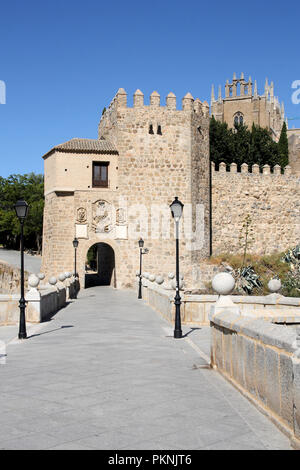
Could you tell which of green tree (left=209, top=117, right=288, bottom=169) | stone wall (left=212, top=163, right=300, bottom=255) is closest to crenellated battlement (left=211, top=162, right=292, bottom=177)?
stone wall (left=212, top=163, right=300, bottom=255)

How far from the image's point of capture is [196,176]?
30234 mm

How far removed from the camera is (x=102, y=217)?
28.7m

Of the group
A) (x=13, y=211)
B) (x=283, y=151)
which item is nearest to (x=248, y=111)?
(x=283, y=151)

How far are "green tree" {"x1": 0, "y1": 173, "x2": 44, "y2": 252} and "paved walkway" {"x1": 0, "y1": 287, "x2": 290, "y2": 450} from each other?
45516mm

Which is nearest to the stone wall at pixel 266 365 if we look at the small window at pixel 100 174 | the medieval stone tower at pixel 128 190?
the medieval stone tower at pixel 128 190

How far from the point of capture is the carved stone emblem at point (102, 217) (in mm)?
28656

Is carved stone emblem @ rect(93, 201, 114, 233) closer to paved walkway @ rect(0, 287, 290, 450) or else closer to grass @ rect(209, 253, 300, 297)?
grass @ rect(209, 253, 300, 297)

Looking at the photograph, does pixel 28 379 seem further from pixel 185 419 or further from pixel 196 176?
pixel 196 176

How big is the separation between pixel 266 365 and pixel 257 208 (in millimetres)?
30498

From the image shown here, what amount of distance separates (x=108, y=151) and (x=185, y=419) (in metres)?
25.2

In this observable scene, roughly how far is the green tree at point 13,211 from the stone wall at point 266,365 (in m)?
48.0

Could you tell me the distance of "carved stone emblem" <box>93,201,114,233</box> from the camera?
94.0 feet

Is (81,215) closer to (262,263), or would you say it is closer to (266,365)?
(262,263)

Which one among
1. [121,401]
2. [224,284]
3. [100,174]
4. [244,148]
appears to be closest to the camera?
[121,401]
